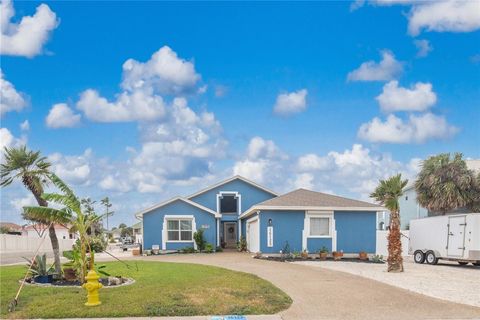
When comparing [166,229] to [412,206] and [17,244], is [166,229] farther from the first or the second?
[17,244]

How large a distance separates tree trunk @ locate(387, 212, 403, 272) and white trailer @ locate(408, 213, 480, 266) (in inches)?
178

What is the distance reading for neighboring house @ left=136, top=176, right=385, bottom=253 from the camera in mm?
27688

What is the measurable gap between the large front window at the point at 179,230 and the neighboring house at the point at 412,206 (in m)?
20.2

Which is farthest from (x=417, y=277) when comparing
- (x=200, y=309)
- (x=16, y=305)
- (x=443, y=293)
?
(x=16, y=305)

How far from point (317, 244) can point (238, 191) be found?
11.0 metres

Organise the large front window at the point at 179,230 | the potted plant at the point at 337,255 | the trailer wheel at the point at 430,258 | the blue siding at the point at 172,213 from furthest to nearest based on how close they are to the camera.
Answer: the large front window at the point at 179,230 → the blue siding at the point at 172,213 → the potted plant at the point at 337,255 → the trailer wheel at the point at 430,258

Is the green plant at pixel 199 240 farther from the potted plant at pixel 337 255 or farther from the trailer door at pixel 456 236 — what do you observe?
the trailer door at pixel 456 236

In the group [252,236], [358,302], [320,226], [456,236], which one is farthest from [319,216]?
[358,302]

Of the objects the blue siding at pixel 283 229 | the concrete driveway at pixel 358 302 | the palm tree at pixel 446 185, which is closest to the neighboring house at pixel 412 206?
the palm tree at pixel 446 185

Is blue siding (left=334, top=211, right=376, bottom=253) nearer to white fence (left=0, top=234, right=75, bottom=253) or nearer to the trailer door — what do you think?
the trailer door

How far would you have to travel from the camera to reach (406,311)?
1054 centimetres

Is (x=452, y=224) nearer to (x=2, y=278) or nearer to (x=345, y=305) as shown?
(x=345, y=305)

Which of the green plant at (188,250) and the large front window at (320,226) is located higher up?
the large front window at (320,226)

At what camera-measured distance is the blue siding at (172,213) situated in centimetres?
3275
